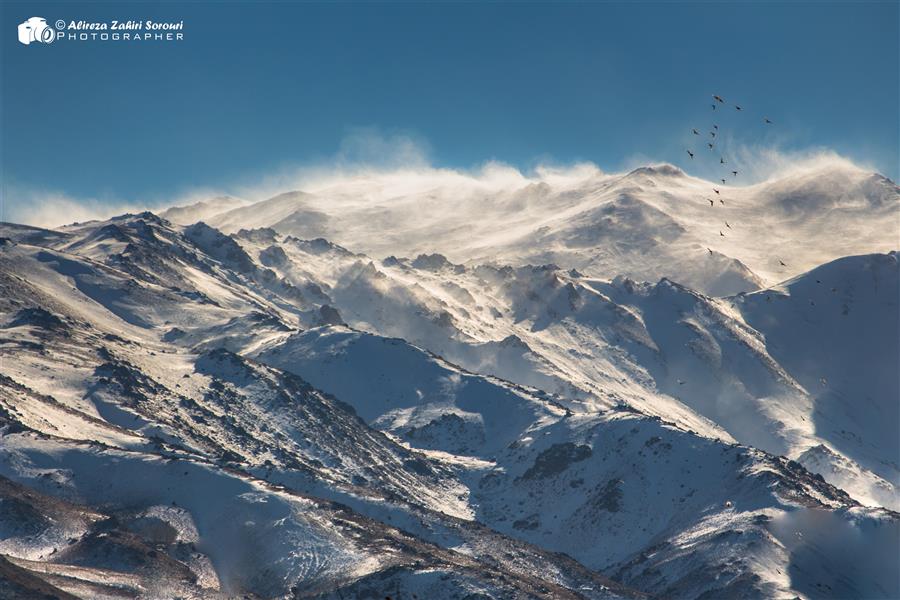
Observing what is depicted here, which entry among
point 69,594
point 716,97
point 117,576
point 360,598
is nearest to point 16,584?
point 69,594

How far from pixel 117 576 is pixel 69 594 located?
15.6m

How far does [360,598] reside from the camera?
199875 mm

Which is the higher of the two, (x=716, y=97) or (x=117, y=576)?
(x=716, y=97)

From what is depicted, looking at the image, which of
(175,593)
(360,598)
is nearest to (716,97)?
(360,598)

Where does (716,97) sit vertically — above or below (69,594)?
above

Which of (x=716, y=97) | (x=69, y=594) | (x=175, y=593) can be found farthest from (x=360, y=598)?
(x=716, y=97)

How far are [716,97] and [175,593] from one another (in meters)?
98.7

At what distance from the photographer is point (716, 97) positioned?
634 feet

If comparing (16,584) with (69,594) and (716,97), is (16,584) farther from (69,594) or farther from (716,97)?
(716,97)

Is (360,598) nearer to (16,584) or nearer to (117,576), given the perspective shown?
(117,576)

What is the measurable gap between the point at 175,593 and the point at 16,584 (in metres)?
28.9

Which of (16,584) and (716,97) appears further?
(716,97)

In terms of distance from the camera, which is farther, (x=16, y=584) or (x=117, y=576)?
(x=117, y=576)

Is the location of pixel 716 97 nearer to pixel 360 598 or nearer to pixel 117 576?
pixel 360 598
